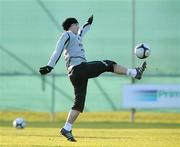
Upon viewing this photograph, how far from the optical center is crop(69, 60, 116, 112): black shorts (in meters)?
12.2

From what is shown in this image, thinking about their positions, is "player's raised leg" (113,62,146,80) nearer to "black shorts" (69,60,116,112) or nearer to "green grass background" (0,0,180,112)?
"black shorts" (69,60,116,112)

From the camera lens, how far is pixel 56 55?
12.2m

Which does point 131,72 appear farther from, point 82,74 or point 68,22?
point 68,22

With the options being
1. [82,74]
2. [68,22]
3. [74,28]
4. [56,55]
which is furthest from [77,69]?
[68,22]

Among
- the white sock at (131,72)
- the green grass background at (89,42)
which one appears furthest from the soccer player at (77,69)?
the green grass background at (89,42)

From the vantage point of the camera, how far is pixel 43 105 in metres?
24.8

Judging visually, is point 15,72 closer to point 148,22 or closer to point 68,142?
point 148,22

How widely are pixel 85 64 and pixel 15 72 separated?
525 inches

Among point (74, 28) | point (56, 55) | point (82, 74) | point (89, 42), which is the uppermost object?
point (89, 42)

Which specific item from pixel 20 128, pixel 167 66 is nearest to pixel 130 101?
pixel 167 66

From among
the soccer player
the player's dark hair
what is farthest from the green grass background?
the soccer player

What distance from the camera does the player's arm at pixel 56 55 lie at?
12.1 metres

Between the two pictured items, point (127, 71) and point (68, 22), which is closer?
point (127, 71)

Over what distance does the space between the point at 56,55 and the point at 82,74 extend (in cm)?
54
